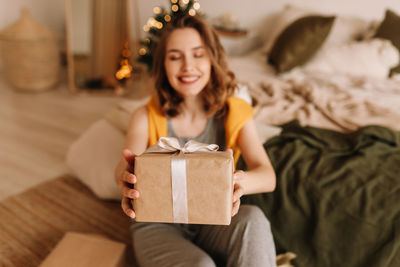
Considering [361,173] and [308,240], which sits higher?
[361,173]

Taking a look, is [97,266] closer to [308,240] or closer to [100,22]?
[308,240]

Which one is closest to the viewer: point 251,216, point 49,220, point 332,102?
point 251,216

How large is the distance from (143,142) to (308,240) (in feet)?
2.26

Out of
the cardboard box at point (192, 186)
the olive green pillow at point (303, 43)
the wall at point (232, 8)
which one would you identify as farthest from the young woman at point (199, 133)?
the wall at point (232, 8)

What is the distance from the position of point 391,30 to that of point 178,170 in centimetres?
250

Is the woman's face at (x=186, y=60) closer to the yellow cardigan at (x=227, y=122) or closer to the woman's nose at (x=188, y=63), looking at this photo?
the woman's nose at (x=188, y=63)

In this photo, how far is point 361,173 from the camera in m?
1.22

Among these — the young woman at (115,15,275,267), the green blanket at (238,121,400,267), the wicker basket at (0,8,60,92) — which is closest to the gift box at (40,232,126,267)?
the young woman at (115,15,275,267)

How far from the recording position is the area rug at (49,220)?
1369 millimetres

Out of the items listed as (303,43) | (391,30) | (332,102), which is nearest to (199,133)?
(332,102)

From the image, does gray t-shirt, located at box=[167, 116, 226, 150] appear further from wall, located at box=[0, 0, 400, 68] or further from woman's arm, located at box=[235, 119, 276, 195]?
wall, located at box=[0, 0, 400, 68]

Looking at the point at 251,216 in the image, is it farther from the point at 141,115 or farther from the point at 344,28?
the point at 344,28

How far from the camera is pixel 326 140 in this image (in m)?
1.41

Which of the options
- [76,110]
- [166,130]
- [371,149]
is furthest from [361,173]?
[76,110]
